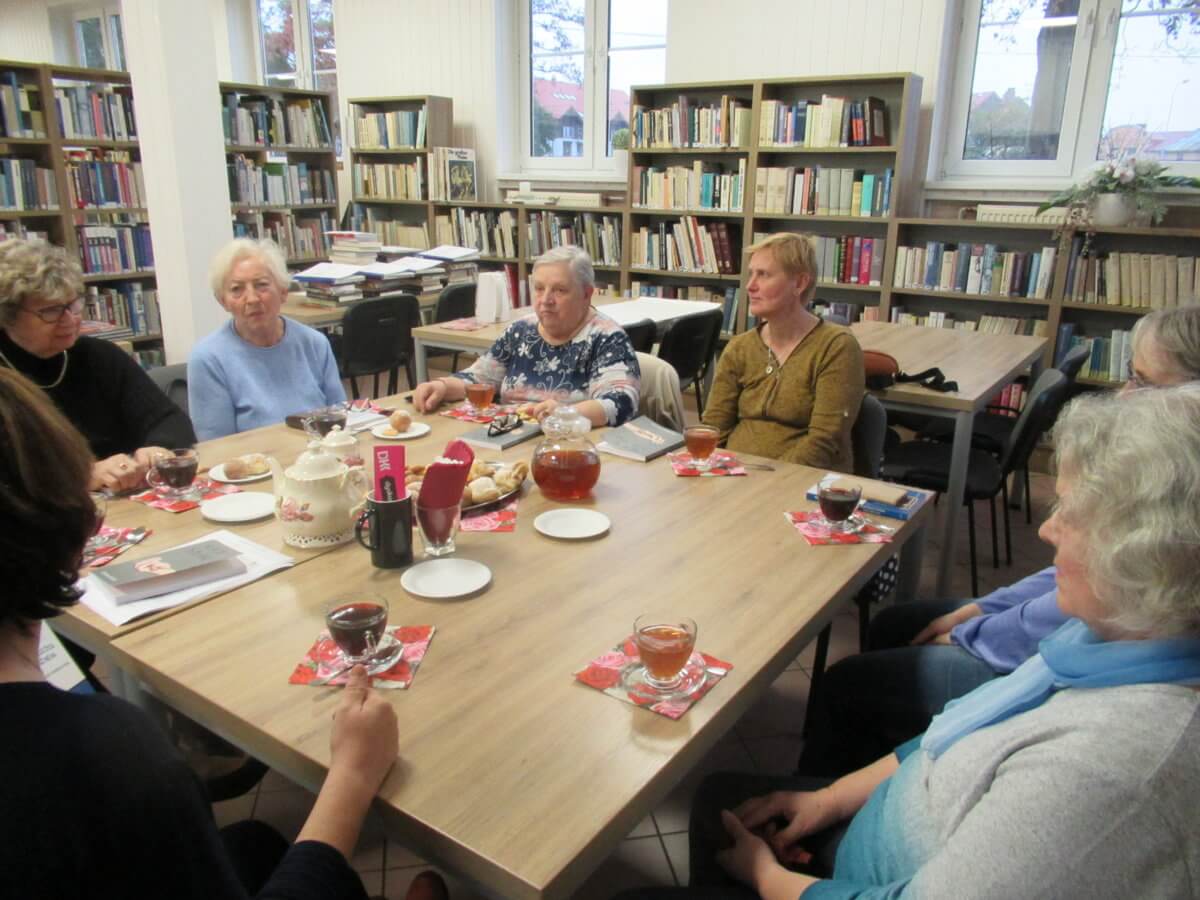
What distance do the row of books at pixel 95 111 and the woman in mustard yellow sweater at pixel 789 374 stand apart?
4159mm

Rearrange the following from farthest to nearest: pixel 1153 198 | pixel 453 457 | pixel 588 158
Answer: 1. pixel 588 158
2. pixel 1153 198
3. pixel 453 457

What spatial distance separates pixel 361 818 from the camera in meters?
0.88

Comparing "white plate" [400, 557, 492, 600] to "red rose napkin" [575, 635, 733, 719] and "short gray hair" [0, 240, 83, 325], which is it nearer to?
"red rose napkin" [575, 635, 733, 719]

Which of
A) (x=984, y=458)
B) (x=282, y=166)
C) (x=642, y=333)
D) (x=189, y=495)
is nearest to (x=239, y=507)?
(x=189, y=495)

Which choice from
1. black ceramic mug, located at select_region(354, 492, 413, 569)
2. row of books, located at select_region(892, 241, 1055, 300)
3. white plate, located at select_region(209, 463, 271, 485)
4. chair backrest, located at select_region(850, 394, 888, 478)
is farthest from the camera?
row of books, located at select_region(892, 241, 1055, 300)

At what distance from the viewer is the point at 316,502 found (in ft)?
4.79

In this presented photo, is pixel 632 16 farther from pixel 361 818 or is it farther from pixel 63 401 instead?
pixel 361 818

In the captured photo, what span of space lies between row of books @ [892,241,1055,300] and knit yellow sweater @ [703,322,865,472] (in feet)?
8.15

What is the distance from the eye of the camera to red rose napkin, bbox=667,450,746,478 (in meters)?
1.92

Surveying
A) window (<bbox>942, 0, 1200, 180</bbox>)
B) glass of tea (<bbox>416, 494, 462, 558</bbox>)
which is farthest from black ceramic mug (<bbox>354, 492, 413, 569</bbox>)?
window (<bbox>942, 0, 1200, 180</bbox>)

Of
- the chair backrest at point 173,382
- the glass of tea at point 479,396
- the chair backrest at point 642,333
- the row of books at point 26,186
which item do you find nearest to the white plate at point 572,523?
the glass of tea at point 479,396

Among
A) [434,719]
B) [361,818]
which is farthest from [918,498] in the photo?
[361,818]

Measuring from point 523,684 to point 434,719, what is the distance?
13 centimetres

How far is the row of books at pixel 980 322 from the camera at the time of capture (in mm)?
4500
